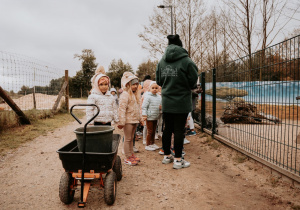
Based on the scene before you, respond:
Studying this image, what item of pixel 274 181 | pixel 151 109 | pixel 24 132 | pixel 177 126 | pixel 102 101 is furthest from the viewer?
pixel 24 132

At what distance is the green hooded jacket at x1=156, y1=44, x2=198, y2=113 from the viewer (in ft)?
12.7

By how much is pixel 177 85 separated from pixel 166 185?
163 centimetres

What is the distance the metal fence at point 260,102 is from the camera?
303 centimetres

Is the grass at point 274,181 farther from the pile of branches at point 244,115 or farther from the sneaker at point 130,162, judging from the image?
the sneaker at point 130,162

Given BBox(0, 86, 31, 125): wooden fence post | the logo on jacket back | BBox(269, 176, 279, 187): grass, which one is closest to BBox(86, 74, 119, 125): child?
the logo on jacket back

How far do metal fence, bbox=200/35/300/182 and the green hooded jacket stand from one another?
1.03 m

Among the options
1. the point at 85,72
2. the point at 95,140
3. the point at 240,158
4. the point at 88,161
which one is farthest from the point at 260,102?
the point at 85,72

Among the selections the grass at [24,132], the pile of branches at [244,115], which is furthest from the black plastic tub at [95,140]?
the grass at [24,132]

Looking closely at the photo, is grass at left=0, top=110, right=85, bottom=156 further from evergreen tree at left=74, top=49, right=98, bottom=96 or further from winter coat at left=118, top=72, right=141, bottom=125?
evergreen tree at left=74, top=49, right=98, bottom=96

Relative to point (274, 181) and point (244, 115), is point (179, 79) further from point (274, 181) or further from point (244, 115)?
point (274, 181)

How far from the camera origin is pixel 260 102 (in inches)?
146

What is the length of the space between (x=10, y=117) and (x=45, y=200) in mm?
5216

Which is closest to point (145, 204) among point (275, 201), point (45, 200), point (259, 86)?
point (45, 200)

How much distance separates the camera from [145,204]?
9.25 ft
